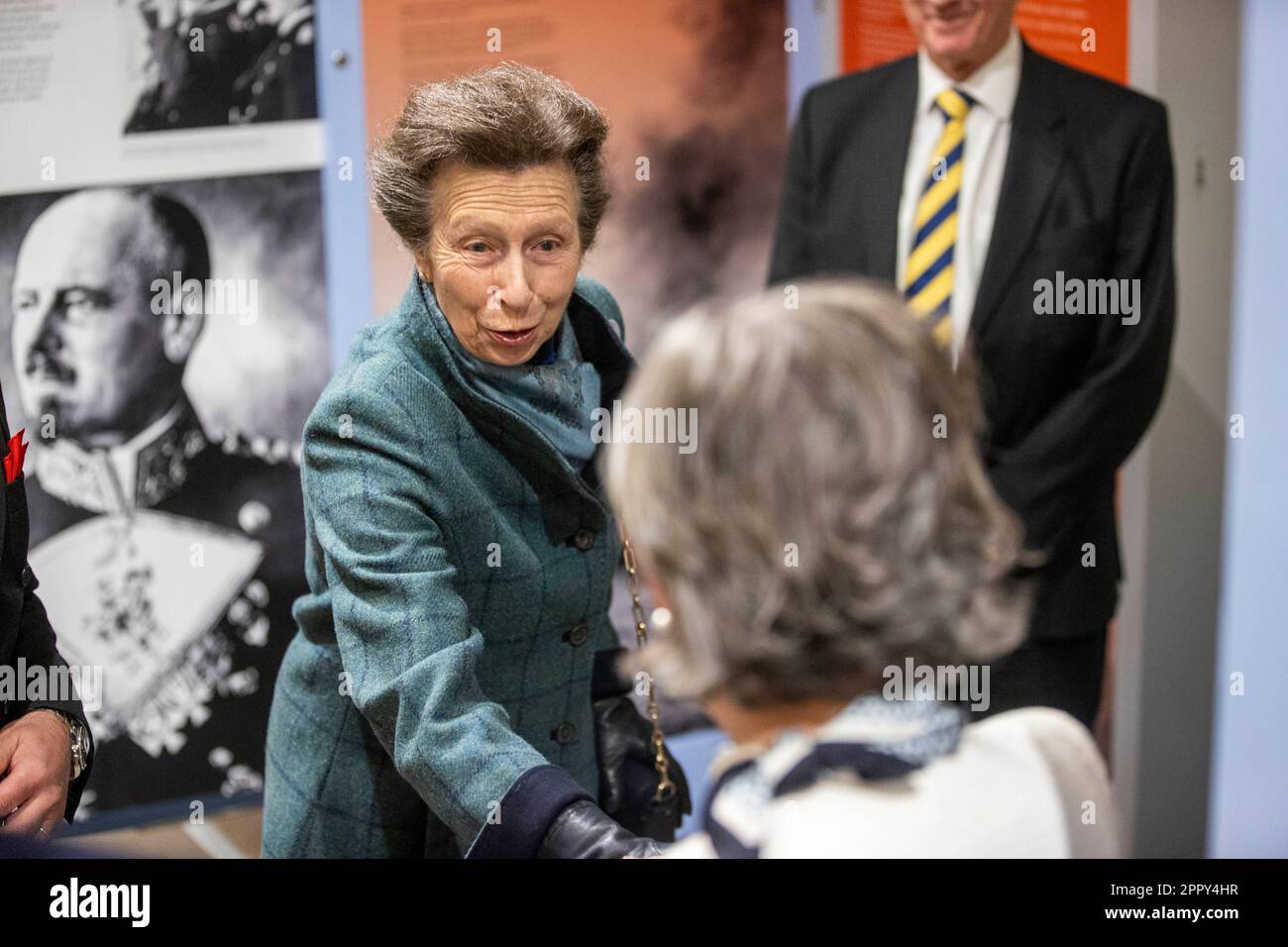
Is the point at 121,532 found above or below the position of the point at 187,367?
below

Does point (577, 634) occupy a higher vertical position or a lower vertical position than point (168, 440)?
lower

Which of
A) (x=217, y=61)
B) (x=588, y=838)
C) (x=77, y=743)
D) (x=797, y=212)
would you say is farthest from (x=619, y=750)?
(x=217, y=61)

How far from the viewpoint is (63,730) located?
7.59 feet

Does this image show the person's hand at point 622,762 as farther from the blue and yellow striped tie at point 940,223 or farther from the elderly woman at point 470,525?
the blue and yellow striped tie at point 940,223

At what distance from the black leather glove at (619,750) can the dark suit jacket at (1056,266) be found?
794mm

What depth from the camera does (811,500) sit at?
1.23 metres

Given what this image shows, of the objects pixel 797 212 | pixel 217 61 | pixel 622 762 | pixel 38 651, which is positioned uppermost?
pixel 217 61

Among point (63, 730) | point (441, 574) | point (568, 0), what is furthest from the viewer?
point (568, 0)

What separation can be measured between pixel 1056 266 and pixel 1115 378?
9.9 inches

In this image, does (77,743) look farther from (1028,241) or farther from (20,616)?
(1028,241)

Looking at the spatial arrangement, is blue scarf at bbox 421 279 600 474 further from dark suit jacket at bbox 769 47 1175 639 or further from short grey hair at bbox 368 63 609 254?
dark suit jacket at bbox 769 47 1175 639
